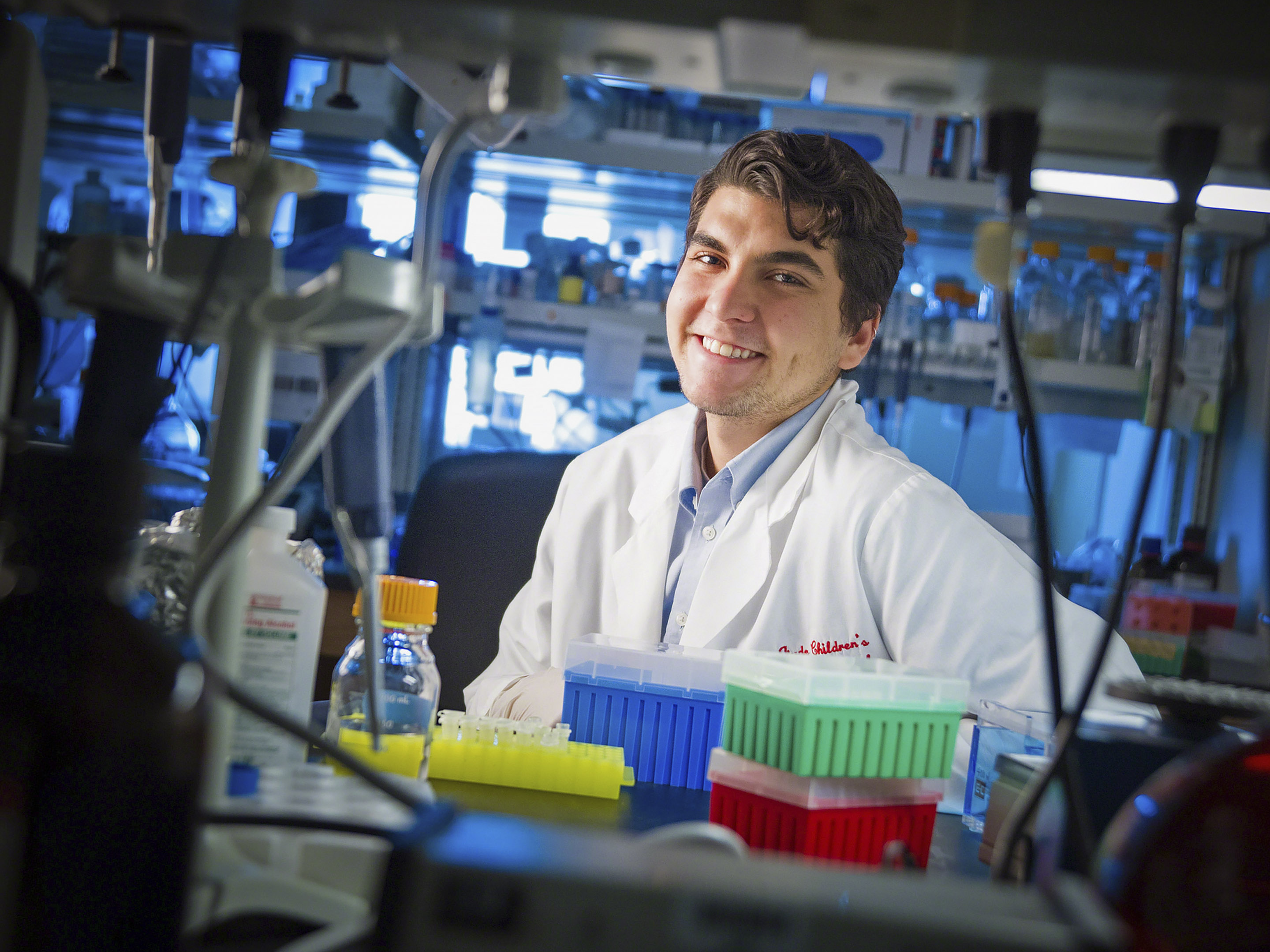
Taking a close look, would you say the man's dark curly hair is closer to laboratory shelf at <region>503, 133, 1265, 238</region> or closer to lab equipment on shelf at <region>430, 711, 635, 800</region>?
laboratory shelf at <region>503, 133, 1265, 238</region>

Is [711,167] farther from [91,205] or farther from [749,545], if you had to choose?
[91,205]

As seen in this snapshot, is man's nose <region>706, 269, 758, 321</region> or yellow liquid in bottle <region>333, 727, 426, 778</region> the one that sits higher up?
man's nose <region>706, 269, 758, 321</region>

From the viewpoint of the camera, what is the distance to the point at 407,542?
67.7 inches

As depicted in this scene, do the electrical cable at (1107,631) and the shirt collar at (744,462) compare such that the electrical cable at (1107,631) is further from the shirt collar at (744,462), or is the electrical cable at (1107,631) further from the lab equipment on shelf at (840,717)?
the shirt collar at (744,462)

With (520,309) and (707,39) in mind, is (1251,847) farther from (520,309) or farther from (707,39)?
(520,309)

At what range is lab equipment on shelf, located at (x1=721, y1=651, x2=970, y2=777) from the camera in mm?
544

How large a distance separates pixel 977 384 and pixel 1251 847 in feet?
7.94

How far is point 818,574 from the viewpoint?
4.91 ft

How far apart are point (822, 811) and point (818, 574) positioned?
0.97 m

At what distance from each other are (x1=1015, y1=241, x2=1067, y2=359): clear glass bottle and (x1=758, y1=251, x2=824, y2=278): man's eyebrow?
1.06 m

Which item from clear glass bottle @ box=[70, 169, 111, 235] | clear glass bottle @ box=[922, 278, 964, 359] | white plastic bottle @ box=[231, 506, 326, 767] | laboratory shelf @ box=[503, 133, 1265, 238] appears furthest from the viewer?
clear glass bottle @ box=[70, 169, 111, 235]

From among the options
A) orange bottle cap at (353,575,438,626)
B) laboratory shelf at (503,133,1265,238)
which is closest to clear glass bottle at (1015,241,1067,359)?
laboratory shelf at (503,133,1265,238)

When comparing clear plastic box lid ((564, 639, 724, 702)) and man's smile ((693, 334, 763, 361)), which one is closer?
clear plastic box lid ((564, 639, 724, 702))

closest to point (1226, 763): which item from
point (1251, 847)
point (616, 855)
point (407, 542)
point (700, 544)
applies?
point (1251, 847)
